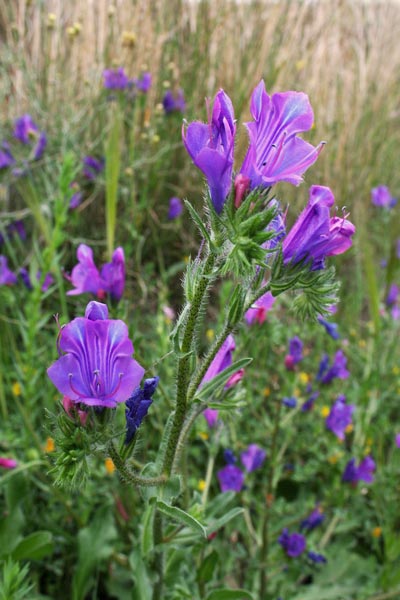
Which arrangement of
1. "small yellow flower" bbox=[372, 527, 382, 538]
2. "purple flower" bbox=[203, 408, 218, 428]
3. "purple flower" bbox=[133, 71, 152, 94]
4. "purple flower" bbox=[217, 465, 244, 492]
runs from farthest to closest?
"purple flower" bbox=[133, 71, 152, 94]
"small yellow flower" bbox=[372, 527, 382, 538]
"purple flower" bbox=[217, 465, 244, 492]
"purple flower" bbox=[203, 408, 218, 428]

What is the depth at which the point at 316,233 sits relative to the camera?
107 centimetres

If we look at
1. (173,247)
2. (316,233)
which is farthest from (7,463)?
(173,247)

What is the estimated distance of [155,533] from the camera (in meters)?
1.28

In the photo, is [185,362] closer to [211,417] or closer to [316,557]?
[211,417]

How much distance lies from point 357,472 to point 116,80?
7.62 feet

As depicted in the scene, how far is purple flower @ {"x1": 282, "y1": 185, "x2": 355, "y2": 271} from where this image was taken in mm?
1068

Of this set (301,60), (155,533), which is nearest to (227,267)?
(155,533)

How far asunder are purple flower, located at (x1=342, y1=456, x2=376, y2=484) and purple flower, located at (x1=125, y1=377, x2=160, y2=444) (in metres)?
1.33

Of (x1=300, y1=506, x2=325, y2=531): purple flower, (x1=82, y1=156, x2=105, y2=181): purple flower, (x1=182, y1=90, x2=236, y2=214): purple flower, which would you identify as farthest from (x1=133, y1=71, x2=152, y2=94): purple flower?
(x1=182, y1=90, x2=236, y2=214): purple flower

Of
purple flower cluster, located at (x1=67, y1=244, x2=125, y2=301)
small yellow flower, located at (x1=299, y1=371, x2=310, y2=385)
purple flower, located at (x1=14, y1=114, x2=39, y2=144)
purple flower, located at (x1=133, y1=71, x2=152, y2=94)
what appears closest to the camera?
purple flower cluster, located at (x1=67, y1=244, x2=125, y2=301)

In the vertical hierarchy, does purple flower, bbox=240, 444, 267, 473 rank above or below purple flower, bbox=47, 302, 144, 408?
below

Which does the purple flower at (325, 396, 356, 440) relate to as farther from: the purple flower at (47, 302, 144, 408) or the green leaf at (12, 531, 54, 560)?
the purple flower at (47, 302, 144, 408)

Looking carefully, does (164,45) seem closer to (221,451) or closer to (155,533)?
(221,451)

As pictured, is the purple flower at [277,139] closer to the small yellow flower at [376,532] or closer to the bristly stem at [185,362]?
the bristly stem at [185,362]
